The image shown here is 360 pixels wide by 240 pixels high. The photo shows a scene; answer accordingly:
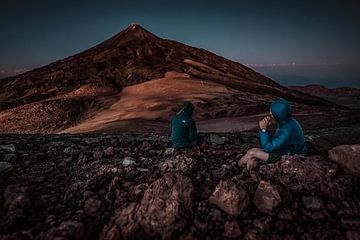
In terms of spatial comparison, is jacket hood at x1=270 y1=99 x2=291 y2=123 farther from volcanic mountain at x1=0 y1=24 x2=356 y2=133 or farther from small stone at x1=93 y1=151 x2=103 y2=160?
volcanic mountain at x1=0 y1=24 x2=356 y2=133

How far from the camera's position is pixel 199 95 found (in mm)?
31594

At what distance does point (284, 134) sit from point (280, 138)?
0.30 feet

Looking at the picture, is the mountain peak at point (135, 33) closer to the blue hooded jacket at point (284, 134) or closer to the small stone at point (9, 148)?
the small stone at point (9, 148)

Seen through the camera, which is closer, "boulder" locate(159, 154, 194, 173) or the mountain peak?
"boulder" locate(159, 154, 194, 173)

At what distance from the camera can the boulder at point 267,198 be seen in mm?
4257

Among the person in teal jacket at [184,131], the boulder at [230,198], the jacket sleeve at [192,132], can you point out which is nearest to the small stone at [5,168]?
the person in teal jacket at [184,131]

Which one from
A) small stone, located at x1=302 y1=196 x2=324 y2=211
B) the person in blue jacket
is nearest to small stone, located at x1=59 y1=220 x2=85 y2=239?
the person in blue jacket

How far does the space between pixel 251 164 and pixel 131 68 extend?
42.3m

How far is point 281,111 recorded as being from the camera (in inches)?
187

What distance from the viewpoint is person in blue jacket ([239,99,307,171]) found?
4.79 metres

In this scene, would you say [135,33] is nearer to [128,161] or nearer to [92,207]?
[128,161]

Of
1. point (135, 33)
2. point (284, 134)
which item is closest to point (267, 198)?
point (284, 134)

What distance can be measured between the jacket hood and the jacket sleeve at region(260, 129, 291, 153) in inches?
7.9

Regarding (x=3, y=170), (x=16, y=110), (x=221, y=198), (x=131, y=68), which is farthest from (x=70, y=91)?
(x=221, y=198)
